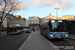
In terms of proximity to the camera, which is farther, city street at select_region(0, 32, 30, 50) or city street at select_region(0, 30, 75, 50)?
city street at select_region(0, 32, 30, 50)

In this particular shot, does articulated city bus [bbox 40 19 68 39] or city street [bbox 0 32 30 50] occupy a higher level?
articulated city bus [bbox 40 19 68 39]

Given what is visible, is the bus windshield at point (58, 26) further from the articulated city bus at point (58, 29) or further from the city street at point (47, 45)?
the city street at point (47, 45)

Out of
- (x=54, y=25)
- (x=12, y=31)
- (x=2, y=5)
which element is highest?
(x=2, y=5)

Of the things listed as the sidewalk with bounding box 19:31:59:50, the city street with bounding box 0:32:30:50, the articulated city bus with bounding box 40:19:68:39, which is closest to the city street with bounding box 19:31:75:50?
the sidewalk with bounding box 19:31:59:50

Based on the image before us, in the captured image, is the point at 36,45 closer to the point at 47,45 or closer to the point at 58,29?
the point at 47,45

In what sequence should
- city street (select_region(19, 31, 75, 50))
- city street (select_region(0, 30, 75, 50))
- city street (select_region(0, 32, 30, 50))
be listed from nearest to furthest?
city street (select_region(19, 31, 75, 50)) < city street (select_region(0, 30, 75, 50)) < city street (select_region(0, 32, 30, 50))

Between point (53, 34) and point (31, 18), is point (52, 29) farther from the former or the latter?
point (31, 18)

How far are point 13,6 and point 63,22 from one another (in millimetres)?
19054

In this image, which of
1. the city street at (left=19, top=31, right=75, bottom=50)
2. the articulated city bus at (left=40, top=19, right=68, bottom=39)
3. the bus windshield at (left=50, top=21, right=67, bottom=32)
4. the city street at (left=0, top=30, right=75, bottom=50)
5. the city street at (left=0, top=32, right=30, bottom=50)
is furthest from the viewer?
the bus windshield at (left=50, top=21, right=67, bottom=32)

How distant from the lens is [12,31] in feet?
96.0

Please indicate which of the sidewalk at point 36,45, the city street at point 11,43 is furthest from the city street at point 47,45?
the city street at point 11,43

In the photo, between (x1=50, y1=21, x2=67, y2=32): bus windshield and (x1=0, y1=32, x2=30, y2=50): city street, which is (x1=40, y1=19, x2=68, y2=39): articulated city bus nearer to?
(x1=50, y1=21, x2=67, y2=32): bus windshield

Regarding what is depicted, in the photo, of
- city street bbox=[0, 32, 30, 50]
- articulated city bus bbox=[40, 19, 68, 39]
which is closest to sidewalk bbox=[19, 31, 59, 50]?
city street bbox=[0, 32, 30, 50]

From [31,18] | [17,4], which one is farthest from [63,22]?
[31,18]
